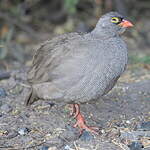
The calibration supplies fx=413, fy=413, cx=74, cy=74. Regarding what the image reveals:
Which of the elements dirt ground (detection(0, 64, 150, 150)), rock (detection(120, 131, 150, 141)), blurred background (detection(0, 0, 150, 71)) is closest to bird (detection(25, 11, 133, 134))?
dirt ground (detection(0, 64, 150, 150))

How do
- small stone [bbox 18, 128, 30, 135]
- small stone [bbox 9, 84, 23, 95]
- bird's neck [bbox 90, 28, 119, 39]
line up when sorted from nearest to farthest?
small stone [bbox 18, 128, 30, 135], bird's neck [bbox 90, 28, 119, 39], small stone [bbox 9, 84, 23, 95]

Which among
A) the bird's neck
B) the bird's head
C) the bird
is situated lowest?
the bird

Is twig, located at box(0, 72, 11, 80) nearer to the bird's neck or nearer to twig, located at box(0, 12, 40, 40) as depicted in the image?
the bird's neck

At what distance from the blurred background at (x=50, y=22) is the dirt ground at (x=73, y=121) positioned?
5.56 feet

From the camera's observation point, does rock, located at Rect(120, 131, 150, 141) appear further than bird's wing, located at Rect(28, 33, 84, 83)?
No

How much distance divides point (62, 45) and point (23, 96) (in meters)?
1.46

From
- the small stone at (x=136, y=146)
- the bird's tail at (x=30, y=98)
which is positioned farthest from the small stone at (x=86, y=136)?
the bird's tail at (x=30, y=98)

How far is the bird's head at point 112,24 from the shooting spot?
17.1ft

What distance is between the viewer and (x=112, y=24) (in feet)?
17.3

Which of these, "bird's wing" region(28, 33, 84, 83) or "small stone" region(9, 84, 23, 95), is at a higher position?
"bird's wing" region(28, 33, 84, 83)

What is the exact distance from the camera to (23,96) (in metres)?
6.19

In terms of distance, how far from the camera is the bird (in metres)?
4.80

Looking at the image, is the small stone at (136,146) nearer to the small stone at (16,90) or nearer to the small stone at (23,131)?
the small stone at (23,131)

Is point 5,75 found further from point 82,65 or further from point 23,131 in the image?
point 82,65
